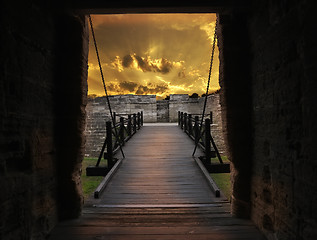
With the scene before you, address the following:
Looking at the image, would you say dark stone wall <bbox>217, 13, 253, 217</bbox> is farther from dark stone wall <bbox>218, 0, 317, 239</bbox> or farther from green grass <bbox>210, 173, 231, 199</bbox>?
green grass <bbox>210, 173, 231, 199</bbox>

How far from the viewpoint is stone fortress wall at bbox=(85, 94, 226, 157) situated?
1441 centimetres

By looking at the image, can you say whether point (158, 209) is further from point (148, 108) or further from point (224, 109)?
point (148, 108)

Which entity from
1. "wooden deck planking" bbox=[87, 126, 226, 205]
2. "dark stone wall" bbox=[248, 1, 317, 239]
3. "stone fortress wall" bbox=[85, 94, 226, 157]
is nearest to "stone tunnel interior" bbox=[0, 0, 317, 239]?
"dark stone wall" bbox=[248, 1, 317, 239]

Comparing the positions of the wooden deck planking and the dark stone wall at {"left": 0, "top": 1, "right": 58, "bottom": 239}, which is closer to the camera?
the dark stone wall at {"left": 0, "top": 1, "right": 58, "bottom": 239}

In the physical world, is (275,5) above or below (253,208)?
above

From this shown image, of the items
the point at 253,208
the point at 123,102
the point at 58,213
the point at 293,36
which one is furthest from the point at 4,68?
the point at 123,102

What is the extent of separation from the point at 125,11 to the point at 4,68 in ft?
5.50

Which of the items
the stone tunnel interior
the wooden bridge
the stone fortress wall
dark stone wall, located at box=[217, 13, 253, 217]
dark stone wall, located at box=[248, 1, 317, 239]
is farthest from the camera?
the stone fortress wall

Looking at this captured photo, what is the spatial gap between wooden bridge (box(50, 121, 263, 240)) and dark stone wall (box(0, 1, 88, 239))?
449 millimetres

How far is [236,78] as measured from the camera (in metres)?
2.90

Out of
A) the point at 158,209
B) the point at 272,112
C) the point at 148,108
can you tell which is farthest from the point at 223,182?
the point at 148,108

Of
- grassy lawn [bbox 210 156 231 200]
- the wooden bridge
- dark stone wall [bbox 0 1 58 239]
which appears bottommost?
grassy lawn [bbox 210 156 231 200]

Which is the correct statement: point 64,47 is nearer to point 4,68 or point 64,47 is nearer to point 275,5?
point 4,68

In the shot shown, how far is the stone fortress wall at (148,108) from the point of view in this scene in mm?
14414
